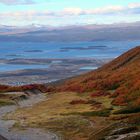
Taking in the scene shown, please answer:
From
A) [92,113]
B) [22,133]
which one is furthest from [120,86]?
[22,133]

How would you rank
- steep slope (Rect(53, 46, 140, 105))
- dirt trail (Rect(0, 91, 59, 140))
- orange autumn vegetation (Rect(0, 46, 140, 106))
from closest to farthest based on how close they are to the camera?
dirt trail (Rect(0, 91, 59, 140)), orange autumn vegetation (Rect(0, 46, 140, 106)), steep slope (Rect(53, 46, 140, 105))

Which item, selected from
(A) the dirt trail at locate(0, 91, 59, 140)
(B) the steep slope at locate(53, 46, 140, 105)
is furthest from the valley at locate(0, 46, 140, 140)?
(A) the dirt trail at locate(0, 91, 59, 140)

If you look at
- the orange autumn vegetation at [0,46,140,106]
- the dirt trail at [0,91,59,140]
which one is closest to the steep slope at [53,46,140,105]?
the orange autumn vegetation at [0,46,140,106]

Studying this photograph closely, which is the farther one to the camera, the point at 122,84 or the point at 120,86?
the point at 122,84

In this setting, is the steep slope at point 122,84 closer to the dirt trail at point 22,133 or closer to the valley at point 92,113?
the valley at point 92,113

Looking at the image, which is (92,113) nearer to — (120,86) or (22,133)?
(22,133)

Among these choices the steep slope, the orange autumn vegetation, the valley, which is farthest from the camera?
the steep slope

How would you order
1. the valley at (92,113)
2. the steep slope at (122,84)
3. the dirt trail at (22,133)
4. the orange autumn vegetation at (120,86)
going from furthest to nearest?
the steep slope at (122,84) < the orange autumn vegetation at (120,86) < the dirt trail at (22,133) < the valley at (92,113)

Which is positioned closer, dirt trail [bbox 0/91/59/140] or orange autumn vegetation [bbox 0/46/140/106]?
dirt trail [bbox 0/91/59/140]

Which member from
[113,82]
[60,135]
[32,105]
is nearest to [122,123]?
[60,135]

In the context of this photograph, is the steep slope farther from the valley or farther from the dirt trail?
the dirt trail

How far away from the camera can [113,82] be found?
86688 mm

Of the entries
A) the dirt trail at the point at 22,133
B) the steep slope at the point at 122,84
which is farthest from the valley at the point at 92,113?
the dirt trail at the point at 22,133

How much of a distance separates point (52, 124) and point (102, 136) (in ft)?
51.9
